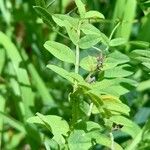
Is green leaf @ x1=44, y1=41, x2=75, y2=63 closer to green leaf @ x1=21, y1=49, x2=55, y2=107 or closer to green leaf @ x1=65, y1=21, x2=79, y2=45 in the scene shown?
green leaf @ x1=65, y1=21, x2=79, y2=45

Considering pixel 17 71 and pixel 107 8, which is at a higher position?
pixel 107 8

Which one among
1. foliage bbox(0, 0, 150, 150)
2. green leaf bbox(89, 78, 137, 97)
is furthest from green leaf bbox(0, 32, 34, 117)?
green leaf bbox(89, 78, 137, 97)

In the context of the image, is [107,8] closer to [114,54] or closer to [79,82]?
[114,54]

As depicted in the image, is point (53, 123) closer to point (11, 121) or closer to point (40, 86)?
point (11, 121)

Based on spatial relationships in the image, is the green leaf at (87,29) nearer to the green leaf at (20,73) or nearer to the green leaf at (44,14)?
the green leaf at (44,14)

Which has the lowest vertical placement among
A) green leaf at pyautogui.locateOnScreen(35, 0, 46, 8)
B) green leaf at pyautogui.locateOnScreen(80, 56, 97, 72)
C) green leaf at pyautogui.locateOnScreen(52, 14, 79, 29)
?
green leaf at pyautogui.locateOnScreen(80, 56, 97, 72)

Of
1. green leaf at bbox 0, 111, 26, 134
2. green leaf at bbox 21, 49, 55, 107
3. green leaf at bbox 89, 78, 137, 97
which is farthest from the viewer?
green leaf at bbox 21, 49, 55, 107

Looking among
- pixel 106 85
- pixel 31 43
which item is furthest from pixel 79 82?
pixel 31 43
